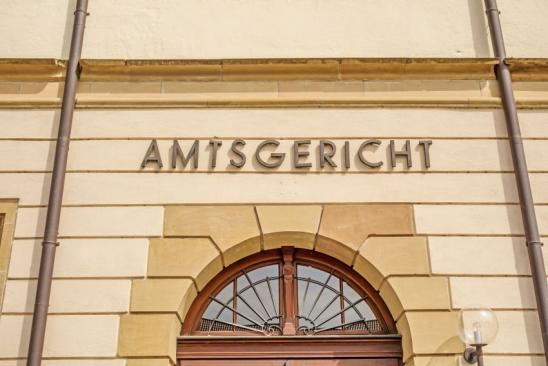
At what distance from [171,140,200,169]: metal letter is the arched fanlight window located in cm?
126

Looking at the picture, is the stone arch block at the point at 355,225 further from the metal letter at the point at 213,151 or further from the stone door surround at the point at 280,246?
the metal letter at the point at 213,151

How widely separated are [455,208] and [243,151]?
Answer: 2.39 metres

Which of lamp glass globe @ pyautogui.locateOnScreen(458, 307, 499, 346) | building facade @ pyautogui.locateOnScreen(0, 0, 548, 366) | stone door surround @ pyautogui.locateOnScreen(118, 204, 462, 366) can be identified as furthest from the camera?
building facade @ pyautogui.locateOnScreen(0, 0, 548, 366)

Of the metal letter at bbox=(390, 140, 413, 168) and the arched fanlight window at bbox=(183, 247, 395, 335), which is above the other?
the metal letter at bbox=(390, 140, 413, 168)

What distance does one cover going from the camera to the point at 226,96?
27.5ft

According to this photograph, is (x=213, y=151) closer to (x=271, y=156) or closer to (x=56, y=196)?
(x=271, y=156)

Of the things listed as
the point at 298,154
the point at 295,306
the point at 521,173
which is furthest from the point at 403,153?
the point at 295,306

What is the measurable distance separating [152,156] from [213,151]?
68 cm

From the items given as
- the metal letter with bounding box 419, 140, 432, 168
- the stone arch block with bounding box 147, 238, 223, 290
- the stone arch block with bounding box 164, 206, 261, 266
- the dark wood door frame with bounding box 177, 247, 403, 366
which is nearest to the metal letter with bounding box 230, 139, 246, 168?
the stone arch block with bounding box 164, 206, 261, 266

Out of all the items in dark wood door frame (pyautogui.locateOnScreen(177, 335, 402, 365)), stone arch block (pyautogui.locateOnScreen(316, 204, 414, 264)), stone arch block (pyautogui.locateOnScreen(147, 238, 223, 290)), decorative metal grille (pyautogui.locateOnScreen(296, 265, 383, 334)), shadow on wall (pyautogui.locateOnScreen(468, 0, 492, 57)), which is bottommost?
dark wood door frame (pyautogui.locateOnScreen(177, 335, 402, 365))

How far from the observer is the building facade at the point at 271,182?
288 inches

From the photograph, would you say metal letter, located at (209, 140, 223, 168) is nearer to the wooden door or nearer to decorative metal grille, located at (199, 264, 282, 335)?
decorative metal grille, located at (199, 264, 282, 335)

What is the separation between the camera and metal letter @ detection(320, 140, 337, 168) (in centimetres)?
798

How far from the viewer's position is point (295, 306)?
7.76 meters
